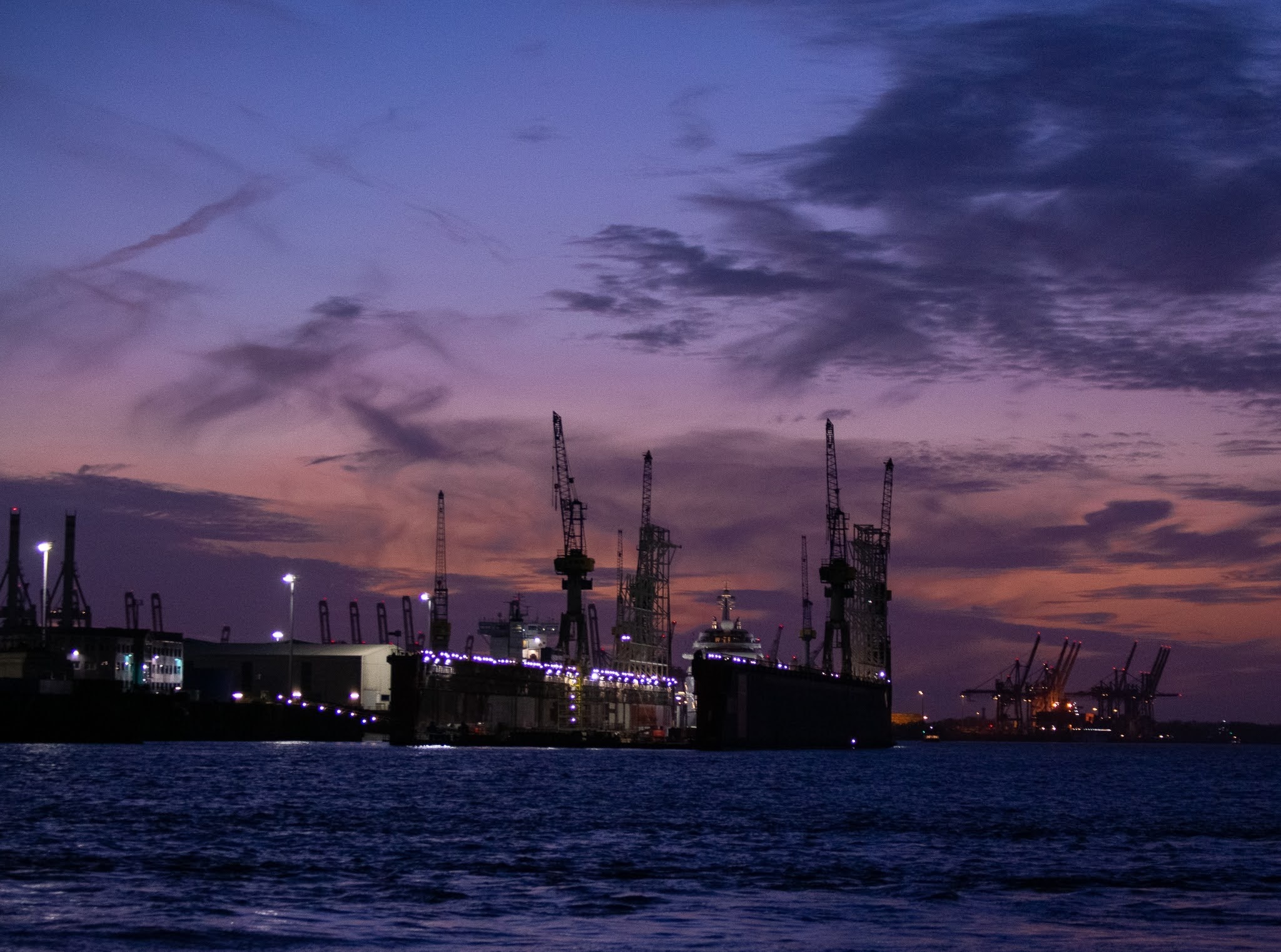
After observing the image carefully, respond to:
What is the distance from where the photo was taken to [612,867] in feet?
178

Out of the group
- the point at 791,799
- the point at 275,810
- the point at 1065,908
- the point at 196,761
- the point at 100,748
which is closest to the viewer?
the point at 1065,908

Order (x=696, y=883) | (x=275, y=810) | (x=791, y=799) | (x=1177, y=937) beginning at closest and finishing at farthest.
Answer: (x=1177, y=937), (x=696, y=883), (x=275, y=810), (x=791, y=799)

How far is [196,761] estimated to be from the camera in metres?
144

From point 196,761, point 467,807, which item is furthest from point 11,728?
point 467,807

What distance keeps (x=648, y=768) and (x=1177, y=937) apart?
113418mm

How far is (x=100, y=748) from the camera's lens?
17512cm

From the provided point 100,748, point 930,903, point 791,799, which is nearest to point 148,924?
point 930,903

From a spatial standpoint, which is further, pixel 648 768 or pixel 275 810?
pixel 648 768

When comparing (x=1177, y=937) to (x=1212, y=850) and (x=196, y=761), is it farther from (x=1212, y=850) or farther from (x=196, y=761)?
(x=196, y=761)

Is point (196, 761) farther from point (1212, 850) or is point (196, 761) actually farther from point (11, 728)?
point (1212, 850)

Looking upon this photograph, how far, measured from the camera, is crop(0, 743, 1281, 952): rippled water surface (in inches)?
1499

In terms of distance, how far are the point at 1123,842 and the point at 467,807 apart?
34.0m

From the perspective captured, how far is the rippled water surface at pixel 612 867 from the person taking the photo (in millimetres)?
38062

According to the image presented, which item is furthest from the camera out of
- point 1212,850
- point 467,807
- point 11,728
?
point 11,728
